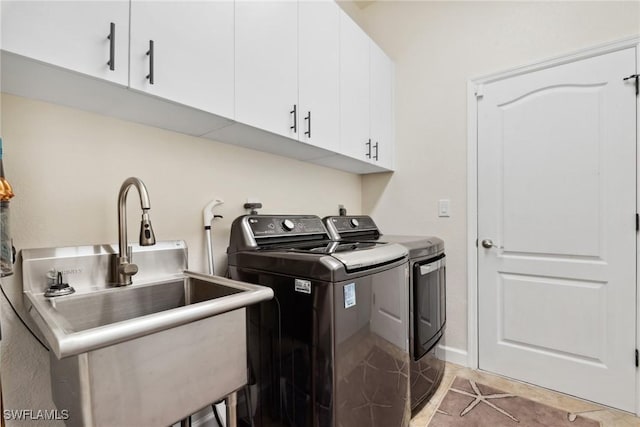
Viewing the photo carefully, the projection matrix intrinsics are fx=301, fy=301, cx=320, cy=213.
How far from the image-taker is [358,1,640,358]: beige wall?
196 cm

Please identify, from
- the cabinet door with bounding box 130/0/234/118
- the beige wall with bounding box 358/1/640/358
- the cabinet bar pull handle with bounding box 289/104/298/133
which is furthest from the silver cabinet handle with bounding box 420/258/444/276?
the cabinet door with bounding box 130/0/234/118

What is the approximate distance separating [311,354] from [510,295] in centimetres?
167

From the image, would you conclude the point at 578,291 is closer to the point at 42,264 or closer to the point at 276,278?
the point at 276,278

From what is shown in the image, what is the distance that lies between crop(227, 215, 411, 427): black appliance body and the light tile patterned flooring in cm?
40

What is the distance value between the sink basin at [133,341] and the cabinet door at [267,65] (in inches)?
30.4

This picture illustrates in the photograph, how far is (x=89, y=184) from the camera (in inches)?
45.6

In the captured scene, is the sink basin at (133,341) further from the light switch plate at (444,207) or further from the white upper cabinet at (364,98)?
the light switch plate at (444,207)

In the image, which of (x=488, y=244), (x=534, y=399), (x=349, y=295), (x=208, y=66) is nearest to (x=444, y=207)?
(x=488, y=244)

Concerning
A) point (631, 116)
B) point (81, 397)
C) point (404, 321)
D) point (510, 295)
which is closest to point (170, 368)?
point (81, 397)

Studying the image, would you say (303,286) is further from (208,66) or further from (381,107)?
(381,107)

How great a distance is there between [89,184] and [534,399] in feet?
8.58

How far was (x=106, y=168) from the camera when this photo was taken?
1.21 meters

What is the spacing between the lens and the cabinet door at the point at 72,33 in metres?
0.77

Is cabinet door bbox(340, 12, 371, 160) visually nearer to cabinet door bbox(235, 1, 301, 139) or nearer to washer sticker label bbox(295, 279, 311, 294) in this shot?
cabinet door bbox(235, 1, 301, 139)
